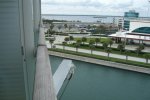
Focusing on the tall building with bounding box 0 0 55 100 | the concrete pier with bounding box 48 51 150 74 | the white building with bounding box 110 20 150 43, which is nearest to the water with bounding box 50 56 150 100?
the concrete pier with bounding box 48 51 150 74

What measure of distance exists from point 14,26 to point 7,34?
2cm

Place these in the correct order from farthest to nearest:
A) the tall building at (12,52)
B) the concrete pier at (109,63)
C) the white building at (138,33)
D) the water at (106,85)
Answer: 1. the white building at (138,33)
2. the concrete pier at (109,63)
3. the water at (106,85)
4. the tall building at (12,52)

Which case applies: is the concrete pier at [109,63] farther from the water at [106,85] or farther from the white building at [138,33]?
the white building at [138,33]

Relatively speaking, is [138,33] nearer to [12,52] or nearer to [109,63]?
[109,63]

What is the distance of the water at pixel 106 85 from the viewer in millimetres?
5910

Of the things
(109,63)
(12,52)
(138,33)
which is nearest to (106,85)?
(109,63)

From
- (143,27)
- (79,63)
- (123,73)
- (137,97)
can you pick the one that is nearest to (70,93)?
(137,97)

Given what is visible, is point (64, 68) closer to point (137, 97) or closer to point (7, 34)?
point (7, 34)

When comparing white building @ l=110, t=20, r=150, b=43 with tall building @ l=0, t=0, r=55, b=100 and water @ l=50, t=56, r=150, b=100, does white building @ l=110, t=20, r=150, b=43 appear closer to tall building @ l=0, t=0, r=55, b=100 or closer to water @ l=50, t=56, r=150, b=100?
water @ l=50, t=56, r=150, b=100

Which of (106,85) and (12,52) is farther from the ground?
(12,52)

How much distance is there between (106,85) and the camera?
22.4 ft

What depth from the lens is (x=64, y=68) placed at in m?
0.56

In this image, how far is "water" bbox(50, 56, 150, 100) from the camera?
591 cm

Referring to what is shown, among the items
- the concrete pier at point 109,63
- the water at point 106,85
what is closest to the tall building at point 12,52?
the water at point 106,85
